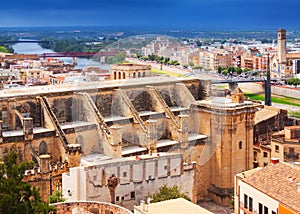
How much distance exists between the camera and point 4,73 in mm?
67188

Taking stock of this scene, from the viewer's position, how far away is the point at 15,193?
1273 centimetres

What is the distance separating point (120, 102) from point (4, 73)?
4111 centimetres

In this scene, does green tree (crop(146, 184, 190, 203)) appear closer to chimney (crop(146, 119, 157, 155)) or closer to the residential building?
chimney (crop(146, 119, 157, 155))

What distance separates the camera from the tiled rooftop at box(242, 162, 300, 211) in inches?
709

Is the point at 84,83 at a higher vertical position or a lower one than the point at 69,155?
higher

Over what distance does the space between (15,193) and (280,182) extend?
32.1 feet

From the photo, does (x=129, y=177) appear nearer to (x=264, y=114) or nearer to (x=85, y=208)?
(x=85, y=208)

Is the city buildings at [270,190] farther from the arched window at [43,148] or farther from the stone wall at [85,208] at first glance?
the arched window at [43,148]

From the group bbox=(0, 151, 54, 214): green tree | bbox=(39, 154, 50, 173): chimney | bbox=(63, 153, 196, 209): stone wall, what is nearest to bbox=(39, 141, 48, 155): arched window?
bbox=(39, 154, 50, 173): chimney

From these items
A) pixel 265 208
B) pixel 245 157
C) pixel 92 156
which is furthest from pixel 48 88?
pixel 265 208

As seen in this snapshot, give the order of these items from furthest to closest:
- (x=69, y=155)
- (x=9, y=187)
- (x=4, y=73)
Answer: (x=4, y=73) → (x=69, y=155) → (x=9, y=187)

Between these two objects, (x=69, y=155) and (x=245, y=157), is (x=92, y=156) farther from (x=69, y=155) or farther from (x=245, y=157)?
(x=245, y=157)

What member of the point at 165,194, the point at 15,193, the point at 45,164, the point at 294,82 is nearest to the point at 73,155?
the point at 45,164

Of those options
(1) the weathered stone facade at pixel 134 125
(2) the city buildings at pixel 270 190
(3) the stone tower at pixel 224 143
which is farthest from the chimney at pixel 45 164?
(3) the stone tower at pixel 224 143
